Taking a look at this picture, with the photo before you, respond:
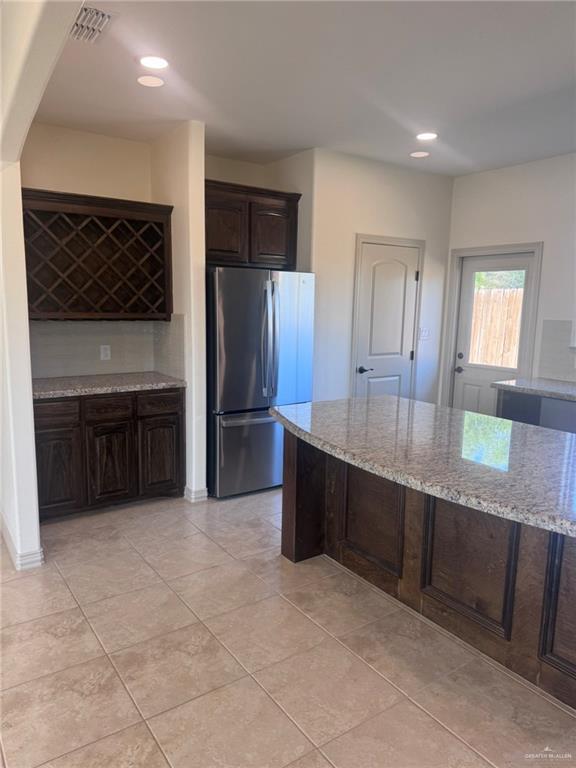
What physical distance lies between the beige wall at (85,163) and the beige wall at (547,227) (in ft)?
10.1

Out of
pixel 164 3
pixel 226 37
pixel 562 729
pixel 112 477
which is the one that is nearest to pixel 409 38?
pixel 226 37

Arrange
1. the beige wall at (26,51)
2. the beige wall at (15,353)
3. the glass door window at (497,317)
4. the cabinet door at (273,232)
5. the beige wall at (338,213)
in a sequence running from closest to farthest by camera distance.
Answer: the beige wall at (26,51) → the beige wall at (15,353) → the cabinet door at (273,232) → the beige wall at (338,213) → the glass door window at (497,317)

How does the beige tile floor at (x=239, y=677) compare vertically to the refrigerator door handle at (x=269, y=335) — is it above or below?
below

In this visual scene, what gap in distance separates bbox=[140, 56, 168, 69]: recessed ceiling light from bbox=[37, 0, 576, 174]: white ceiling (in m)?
0.04

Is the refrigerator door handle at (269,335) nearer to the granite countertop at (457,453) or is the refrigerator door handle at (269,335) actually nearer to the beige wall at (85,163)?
the granite countertop at (457,453)

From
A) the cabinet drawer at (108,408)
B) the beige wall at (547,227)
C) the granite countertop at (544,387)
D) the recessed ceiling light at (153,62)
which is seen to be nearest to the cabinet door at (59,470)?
the cabinet drawer at (108,408)

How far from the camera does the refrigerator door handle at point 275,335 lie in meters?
4.05

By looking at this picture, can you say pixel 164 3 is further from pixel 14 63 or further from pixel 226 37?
pixel 14 63

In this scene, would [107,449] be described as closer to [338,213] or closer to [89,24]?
[89,24]

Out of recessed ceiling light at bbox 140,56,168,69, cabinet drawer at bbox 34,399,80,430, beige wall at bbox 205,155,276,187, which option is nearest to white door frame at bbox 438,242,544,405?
beige wall at bbox 205,155,276,187

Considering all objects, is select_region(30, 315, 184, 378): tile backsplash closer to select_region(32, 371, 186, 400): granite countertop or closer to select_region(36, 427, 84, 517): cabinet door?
select_region(32, 371, 186, 400): granite countertop

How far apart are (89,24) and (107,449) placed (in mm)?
2538

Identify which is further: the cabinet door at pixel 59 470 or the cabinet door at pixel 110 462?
the cabinet door at pixel 110 462

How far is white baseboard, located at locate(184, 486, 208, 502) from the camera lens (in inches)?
160
